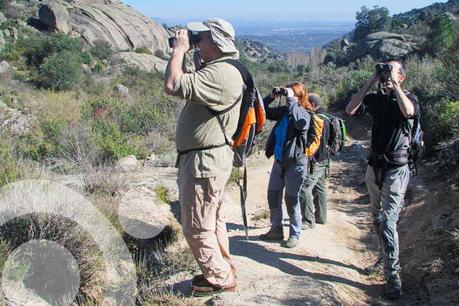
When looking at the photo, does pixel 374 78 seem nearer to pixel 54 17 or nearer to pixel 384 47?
pixel 384 47

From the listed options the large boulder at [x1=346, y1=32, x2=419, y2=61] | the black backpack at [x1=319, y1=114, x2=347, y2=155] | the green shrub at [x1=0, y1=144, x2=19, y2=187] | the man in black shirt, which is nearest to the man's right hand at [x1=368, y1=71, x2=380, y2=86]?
the man in black shirt

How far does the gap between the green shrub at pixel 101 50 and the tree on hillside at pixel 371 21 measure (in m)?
22.3

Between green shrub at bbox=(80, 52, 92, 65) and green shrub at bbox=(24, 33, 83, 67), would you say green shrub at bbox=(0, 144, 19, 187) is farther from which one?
green shrub at bbox=(80, 52, 92, 65)

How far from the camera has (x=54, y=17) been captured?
129ft

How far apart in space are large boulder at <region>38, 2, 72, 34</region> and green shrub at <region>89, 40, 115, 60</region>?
2835mm

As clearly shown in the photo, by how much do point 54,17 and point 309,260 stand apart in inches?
1542

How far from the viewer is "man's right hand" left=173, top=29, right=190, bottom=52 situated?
3110 millimetres

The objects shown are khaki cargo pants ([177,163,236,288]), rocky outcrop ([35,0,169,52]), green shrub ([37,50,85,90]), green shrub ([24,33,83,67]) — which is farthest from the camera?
rocky outcrop ([35,0,169,52])

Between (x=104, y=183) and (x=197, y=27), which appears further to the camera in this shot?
(x=104, y=183)

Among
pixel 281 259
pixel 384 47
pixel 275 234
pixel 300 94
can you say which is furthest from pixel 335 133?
pixel 384 47

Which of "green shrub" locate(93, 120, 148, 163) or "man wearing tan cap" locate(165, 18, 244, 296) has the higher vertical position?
"man wearing tan cap" locate(165, 18, 244, 296)

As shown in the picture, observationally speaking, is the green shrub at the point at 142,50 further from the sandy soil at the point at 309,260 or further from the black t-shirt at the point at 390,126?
the black t-shirt at the point at 390,126

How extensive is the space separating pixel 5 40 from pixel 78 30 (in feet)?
27.9

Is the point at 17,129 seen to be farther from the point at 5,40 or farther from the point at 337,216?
the point at 5,40
